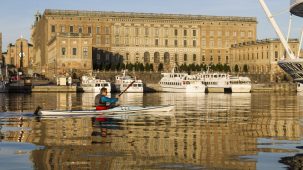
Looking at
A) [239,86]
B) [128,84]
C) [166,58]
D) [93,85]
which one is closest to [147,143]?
[93,85]

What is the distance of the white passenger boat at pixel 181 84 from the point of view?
375 ft

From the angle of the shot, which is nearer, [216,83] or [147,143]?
[147,143]

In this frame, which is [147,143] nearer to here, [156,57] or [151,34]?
[151,34]

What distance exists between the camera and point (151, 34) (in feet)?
558

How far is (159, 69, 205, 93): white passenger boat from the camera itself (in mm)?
114438

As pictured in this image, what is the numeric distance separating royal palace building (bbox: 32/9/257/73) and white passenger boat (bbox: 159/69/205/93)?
3731 cm

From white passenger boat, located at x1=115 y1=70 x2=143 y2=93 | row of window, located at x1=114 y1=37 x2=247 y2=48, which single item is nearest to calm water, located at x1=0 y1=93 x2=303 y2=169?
white passenger boat, located at x1=115 y1=70 x2=143 y2=93

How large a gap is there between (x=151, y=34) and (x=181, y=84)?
53724mm

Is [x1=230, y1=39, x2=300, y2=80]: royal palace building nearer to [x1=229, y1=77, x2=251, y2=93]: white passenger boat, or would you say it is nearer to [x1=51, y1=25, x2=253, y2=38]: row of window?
[x1=51, y1=25, x2=253, y2=38]: row of window

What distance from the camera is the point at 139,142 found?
77.0 feet

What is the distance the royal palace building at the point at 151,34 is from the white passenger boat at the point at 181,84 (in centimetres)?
3731

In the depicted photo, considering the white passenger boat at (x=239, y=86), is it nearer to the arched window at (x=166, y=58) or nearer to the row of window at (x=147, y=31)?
the arched window at (x=166, y=58)

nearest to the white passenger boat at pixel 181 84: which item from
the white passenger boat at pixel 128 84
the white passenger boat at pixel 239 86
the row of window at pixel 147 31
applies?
the white passenger boat at pixel 128 84

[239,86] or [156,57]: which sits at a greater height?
[156,57]
